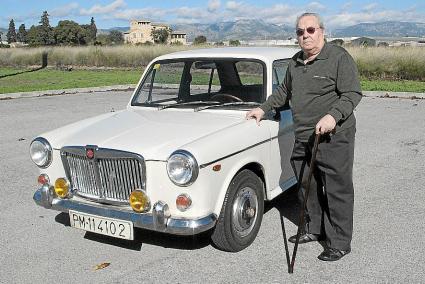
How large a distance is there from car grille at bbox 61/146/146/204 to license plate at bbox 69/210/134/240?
16cm

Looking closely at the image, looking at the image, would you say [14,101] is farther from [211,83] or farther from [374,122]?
[211,83]

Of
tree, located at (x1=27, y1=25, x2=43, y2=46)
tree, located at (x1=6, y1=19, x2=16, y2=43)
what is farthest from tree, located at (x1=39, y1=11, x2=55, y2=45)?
tree, located at (x1=6, y1=19, x2=16, y2=43)

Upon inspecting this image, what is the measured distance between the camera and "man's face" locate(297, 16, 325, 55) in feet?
11.7

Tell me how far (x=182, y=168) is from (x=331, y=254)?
4.64 ft

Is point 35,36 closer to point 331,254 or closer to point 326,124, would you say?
point 331,254

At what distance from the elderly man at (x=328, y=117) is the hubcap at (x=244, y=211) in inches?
17.7

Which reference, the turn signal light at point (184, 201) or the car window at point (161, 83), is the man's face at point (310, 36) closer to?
the turn signal light at point (184, 201)

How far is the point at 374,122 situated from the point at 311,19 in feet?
25.0

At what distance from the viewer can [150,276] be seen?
3586 millimetres

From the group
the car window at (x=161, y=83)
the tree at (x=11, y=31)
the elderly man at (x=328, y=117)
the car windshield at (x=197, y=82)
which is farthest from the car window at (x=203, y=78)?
the tree at (x=11, y=31)

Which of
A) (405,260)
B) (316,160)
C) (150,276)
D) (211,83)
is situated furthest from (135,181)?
(405,260)

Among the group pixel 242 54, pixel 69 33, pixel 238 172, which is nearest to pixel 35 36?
pixel 69 33

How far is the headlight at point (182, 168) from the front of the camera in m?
3.43

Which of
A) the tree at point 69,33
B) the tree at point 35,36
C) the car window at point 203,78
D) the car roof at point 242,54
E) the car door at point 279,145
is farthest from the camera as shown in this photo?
the tree at point 35,36
